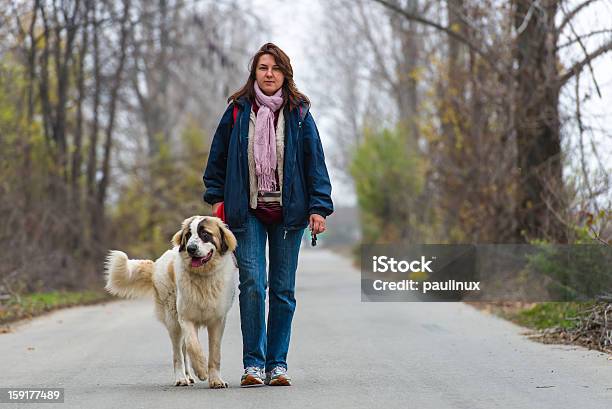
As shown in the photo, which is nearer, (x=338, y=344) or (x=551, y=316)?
(x=338, y=344)

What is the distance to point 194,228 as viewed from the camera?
7938 mm

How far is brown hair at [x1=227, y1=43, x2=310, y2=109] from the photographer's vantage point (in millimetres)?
8234

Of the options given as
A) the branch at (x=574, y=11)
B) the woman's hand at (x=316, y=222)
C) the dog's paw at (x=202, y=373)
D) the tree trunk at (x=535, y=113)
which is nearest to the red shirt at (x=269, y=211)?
the woman's hand at (x=316, y=222)

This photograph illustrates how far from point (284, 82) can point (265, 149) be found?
0.57 meters

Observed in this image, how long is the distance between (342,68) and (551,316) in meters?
35.0

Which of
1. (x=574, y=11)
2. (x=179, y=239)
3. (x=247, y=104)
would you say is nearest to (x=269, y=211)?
(x=179, y=239)

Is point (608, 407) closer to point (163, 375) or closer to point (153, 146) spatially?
point (163, 375)

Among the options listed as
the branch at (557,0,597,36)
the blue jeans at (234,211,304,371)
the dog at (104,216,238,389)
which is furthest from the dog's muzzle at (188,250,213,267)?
the branch at (557,0,597,36)

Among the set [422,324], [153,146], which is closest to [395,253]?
[153,146]

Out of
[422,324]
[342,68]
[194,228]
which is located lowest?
[422,324]

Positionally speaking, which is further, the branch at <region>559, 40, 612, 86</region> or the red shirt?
the branch at <region>559, 40, 612, 86</region>

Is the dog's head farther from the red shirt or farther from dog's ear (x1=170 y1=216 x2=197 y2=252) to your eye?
the red shirt

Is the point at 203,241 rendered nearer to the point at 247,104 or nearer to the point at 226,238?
the point at 226,238

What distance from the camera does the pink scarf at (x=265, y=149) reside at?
8.10 metres
